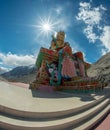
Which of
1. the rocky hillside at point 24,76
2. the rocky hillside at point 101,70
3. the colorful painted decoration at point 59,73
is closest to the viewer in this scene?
the colorful painted decoration at point 59,73

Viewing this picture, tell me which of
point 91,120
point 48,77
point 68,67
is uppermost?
point 68,67

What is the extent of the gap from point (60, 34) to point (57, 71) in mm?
5250

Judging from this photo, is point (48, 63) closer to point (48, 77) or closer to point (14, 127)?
point (48, 77)

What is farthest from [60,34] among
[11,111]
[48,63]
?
[11,111]

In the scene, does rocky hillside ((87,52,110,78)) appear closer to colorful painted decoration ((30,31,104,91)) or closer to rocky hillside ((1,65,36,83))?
colorful painted decoration ((30,31,104,91))

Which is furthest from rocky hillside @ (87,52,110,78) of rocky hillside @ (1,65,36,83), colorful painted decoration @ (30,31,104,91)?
rocky hillside @ (1,65,36,83)

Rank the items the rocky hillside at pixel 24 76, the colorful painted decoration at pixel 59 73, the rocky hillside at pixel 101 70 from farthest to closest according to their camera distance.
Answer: the rocky hillside at pixel 24 76 < the rocky hillside at pixel 101 70 < the colorful painted decoration at pixel 59 73

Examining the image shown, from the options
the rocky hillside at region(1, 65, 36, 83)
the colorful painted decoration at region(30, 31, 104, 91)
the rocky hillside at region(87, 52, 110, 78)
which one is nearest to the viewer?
the colorful painted decoration at region(30, 31, 104, 91)

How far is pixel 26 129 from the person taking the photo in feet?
14.1

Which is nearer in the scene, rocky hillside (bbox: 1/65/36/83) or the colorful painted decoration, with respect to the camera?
the colorful painted decoration

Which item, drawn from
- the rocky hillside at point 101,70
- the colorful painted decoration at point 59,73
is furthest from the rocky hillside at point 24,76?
the colorful painted decoration at point 59,73

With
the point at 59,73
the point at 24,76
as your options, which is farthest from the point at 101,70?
the point at 24,76

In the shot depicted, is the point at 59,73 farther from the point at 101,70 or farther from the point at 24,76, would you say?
the point at 24,76

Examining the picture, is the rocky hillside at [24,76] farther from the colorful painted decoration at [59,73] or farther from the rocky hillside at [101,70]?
the colorful painted decoration at [59,73]
